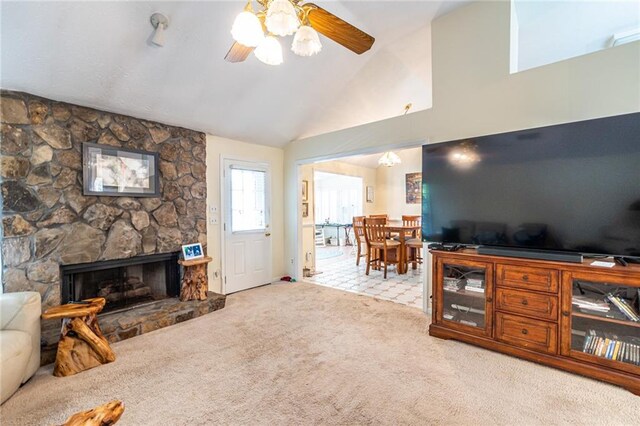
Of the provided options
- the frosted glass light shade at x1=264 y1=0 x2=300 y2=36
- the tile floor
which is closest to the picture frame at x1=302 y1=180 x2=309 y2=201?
the tile floor

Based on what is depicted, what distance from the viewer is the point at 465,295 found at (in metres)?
2.59

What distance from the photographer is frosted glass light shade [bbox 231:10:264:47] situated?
1514 millimetres

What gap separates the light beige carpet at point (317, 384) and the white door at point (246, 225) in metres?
1.40

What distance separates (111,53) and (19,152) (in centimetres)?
121

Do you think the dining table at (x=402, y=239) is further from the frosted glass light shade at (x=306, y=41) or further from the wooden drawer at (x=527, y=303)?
the frosted glass light shade at (x=306, y=41)

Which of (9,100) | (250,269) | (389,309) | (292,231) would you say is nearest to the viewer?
(9,100)

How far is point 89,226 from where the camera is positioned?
2832 millimetres

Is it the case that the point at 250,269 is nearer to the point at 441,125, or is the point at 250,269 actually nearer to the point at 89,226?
the point at 89,226

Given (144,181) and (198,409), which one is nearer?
(198,409)

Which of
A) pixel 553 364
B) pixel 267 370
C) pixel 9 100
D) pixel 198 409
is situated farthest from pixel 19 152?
pixel 553 364

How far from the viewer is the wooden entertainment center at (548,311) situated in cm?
191

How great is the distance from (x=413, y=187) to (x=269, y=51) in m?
6.61

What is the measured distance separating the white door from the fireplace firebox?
0.77 m

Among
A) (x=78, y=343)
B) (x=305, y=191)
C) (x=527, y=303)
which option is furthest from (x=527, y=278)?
(x=305, y=191)
